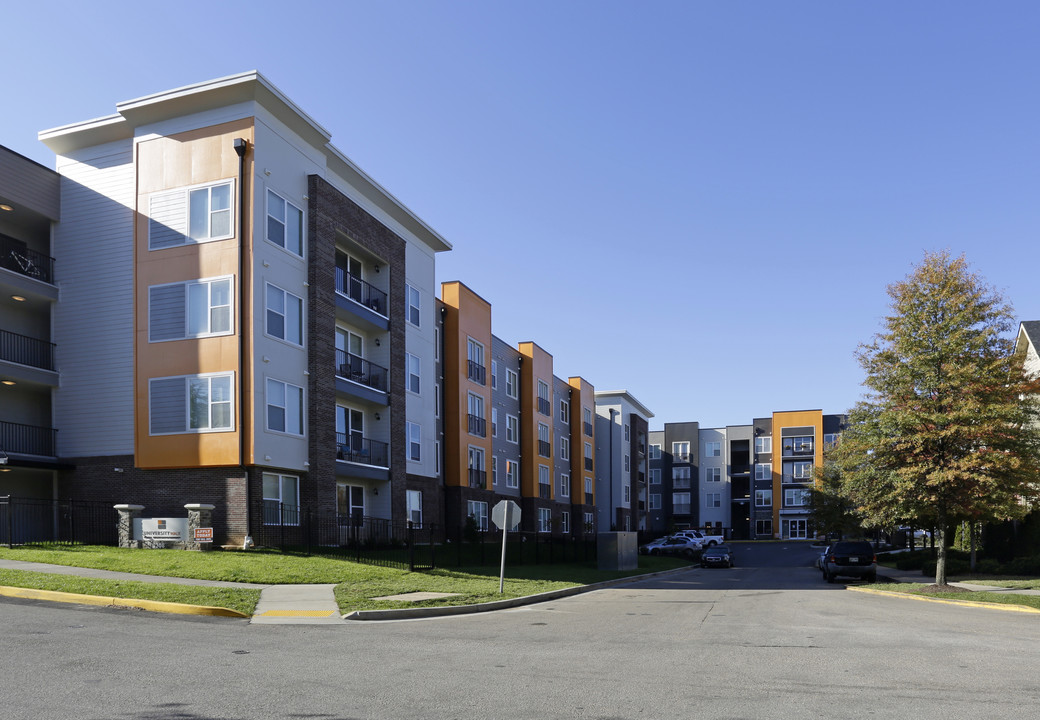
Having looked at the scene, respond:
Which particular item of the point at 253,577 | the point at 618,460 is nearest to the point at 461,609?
the point at 253,577

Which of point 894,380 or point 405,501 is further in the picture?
point 405,501

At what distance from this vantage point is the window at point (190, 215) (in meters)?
28.1

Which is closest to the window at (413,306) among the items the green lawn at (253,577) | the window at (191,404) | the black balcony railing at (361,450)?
the black balcony railing at (361,450)

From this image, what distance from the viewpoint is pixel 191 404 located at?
2766 cm

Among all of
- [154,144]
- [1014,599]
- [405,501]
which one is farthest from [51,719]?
[405,501]

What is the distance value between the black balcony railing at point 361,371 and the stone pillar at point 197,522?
8.56 meters

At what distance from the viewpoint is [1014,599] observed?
21.6 meters

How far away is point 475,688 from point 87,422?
80.1 feet

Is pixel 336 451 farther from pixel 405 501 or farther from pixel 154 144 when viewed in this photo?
pixel 154 144

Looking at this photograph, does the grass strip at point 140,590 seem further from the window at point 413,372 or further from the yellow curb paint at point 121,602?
the window at point 413,372

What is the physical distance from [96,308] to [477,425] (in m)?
23.6

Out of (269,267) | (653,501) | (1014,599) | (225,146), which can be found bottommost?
(653,501)

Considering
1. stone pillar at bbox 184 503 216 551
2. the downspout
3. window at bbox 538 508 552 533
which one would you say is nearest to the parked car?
window at bbox 538 508 552 533

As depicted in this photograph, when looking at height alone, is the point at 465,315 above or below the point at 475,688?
above
